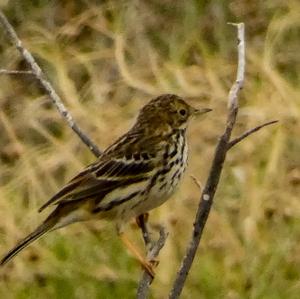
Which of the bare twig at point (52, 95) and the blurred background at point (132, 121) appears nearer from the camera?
the bare twig at point (52, 95)

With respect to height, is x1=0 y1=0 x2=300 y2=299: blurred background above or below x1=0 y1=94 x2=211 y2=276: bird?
below

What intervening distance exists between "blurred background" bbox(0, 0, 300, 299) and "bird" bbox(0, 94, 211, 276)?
4.84 ft

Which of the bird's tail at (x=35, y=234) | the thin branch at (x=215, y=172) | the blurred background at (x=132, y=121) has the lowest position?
the blurred background at (x=132, y=121)

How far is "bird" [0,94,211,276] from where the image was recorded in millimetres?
4816

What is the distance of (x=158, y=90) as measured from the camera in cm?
832

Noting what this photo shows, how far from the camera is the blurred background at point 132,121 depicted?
6531mm

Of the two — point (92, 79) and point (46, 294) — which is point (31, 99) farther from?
point (46, 294)

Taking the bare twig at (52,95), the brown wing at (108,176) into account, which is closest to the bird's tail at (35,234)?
the brown wing at (108,176)

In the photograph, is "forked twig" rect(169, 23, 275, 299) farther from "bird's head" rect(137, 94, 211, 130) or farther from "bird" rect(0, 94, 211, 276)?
"bird's head" rect(137, 94, 211, 130)

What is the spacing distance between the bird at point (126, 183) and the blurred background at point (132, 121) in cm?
147

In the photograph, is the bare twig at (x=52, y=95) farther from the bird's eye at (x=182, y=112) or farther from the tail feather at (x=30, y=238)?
the bird's eye at (x=182, y=112)

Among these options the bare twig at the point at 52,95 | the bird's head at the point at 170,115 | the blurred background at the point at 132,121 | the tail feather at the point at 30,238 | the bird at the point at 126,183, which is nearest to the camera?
the bare twig at the point at 52,95

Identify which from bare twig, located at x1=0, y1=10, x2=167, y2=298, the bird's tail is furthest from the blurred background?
bare twig, located at x1=0, y1=10, x2=167, y2=298

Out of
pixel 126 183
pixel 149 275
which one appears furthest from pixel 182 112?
pixel 149 275
